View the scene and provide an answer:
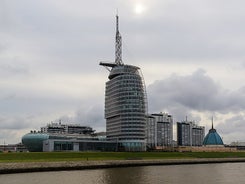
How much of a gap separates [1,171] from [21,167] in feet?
18.7

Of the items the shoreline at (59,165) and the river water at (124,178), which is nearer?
the river water at (124,178)

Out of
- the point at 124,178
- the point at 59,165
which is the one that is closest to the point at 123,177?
the point at 124,178

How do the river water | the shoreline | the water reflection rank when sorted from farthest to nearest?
the shoreline < the river water < the water reflection

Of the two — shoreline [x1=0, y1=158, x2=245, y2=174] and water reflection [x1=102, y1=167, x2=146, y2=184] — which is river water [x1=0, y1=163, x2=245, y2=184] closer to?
water reflection [x1=102, y1=167, x2=146, y2=184]

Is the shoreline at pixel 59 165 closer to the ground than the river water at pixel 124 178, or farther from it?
farther from it

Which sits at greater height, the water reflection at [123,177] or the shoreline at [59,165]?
the shoreline at [59,165]

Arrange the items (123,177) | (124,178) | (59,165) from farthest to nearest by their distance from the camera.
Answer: (59,165), (123,177), (124,178)

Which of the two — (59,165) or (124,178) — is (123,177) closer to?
(124,178)

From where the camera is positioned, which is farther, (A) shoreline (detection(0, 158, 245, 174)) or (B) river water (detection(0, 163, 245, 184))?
(A) shoreline (detection(0, 158, 245, 174))

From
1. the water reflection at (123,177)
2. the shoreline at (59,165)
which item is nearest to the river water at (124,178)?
the water reflection at (123,177)

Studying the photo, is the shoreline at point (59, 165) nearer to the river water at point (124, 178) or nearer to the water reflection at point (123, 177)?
the river water at point (124, 178)

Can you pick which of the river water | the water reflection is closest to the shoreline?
the river water

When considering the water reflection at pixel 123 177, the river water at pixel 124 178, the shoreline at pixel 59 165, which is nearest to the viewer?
the water reflection at pixel 123 177

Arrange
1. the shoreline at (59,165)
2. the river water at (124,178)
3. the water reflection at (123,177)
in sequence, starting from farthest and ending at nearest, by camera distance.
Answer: the shoreline at (59,165) → the river water at (124,178) → the water reflection at (123,177)
